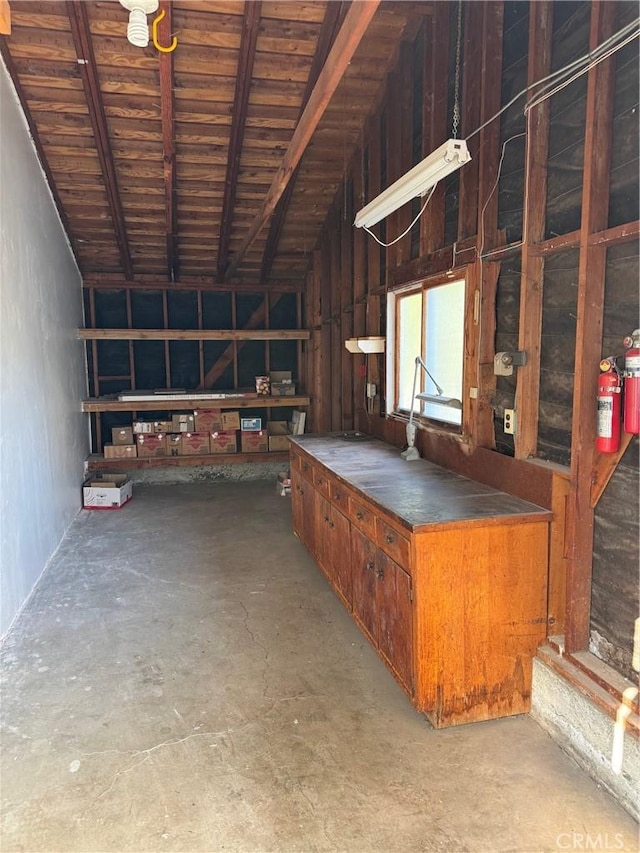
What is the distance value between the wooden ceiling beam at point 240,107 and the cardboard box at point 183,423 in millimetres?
2121

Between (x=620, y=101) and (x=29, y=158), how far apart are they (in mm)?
4310

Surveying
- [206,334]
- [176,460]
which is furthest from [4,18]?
[176,460]

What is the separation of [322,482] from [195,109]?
10.3ft

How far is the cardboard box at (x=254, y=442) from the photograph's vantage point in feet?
23.3

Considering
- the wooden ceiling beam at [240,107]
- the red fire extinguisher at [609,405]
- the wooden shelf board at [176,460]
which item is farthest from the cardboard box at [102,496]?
the red fire extinguisher at [609,405]

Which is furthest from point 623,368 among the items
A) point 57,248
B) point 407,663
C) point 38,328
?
point 57,248

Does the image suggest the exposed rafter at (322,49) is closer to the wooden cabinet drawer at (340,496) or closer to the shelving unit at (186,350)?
the shelving unit at (186,350)

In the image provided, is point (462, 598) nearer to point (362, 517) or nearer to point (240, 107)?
point (362, 517)

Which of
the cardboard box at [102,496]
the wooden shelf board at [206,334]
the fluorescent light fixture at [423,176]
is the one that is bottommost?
the cardboard box at [102,496]

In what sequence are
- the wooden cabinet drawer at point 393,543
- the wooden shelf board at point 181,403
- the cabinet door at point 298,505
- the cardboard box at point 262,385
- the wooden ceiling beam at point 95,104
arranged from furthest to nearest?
the cardboard box at point 262,385, the wooden shelf board at point 181,403, the cabinet door at point 298,505, the wooden ceiling beam at point 95,104, the wooden cabinet drawer at point 393,543

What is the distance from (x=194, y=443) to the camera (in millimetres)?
6973

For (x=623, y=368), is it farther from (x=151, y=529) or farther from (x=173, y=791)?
(x=151, y=529)

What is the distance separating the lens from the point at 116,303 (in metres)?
7.23

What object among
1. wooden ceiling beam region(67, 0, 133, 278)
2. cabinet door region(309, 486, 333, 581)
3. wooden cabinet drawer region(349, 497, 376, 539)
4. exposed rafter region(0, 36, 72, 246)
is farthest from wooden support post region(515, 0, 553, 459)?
exposed rafter region(0, 36, 72, 246)
